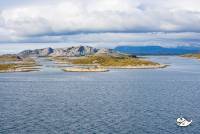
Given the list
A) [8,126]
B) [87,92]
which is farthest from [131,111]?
[87,92]

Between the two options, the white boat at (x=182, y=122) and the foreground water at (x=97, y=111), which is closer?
the foreground water at (x=97, y=111)

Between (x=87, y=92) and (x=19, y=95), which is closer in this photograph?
(x=19, y=95)

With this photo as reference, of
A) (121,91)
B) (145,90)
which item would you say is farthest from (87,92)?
(145,90)

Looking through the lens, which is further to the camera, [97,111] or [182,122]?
[97,111]

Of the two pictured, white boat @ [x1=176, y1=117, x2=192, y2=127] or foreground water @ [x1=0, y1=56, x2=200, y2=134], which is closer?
foreground water @ [x1=0, y1=56, x2=200, y2=134]

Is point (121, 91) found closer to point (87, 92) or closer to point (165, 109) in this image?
point (87, 92)

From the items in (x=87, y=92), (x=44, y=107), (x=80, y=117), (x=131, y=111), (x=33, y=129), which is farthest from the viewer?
(x=87, y=92)

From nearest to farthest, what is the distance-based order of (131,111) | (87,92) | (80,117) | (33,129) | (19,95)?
1. (33,129)
2. (80,117)
3. (131,111)
4. (19,95)
5. (87,92)

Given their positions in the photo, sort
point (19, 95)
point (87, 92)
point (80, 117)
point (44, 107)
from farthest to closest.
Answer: point (87, 92) < point (19, 95) < point (44, 107) < point (80, 117)

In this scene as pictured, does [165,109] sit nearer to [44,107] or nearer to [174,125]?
[174,125]
